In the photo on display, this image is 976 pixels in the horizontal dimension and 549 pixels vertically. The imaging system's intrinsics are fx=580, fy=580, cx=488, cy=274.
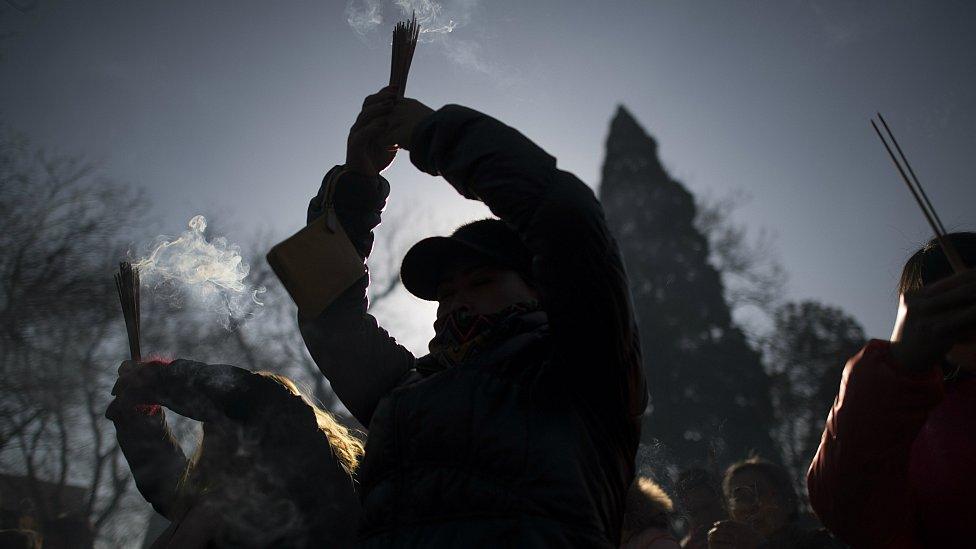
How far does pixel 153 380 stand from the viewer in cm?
231

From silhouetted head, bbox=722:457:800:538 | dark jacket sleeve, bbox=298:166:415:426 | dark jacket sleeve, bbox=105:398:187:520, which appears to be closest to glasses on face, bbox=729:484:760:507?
silhouetted head, bbox=722:457:800:538

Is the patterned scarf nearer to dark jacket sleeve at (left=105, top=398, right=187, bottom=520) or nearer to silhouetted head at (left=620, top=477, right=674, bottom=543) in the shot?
dark jacket sleeve at (left=105, top=398, right=187, bottom=520)

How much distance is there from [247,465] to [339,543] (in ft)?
1.43

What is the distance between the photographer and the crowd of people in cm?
→ 114

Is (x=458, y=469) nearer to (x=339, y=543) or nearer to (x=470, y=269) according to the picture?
(x=470, y=269)

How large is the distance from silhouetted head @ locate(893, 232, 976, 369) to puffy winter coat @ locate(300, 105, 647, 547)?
79 cm

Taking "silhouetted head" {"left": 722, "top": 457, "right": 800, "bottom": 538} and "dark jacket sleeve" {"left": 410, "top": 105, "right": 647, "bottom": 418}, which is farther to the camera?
"silhouetted head" {"left": 722, "top": 457, "right": 800, "bottom": 538}

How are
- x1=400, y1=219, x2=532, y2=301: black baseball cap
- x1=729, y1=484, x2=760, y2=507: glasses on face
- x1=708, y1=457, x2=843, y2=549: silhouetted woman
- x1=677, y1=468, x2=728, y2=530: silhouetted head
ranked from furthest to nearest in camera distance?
x1=677, y1=468, x2=728, y2=530: silhouetted head, x1=729, y1=484, x2=760, y2=507: glasses on face, x1=708, y1=457, x2=843, y2=549: silhouetted woman, x1=400, y1=219, x2=532, y2=301: black baseball cap

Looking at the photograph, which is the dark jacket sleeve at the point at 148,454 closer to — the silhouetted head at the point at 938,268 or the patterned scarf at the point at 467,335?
the patterned scarf at the point at 467,335

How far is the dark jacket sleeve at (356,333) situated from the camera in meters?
1.76

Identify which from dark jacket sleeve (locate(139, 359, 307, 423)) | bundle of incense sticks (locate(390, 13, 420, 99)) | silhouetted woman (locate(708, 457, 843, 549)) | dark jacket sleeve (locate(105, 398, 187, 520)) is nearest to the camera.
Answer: bundle of incense sticks (locate(390, 13, 420, 99))

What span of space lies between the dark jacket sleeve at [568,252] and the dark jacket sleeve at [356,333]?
0.62 m

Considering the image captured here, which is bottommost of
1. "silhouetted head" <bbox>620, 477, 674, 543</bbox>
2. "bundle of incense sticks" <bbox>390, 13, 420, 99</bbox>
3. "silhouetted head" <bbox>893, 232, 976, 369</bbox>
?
"silhouetted head" <bbox>620, 477, 674, 543</bbox>

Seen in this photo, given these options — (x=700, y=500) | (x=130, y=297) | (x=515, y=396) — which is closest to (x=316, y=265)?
(x=515, y=396)
